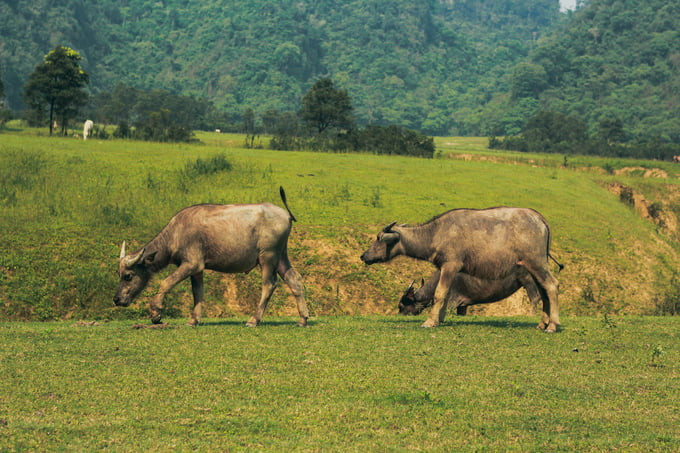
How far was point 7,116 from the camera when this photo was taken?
9269cm

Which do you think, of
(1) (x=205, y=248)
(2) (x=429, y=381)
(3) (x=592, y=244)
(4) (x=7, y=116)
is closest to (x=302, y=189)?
(3) (x=592, y=244)

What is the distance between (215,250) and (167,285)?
127 cm

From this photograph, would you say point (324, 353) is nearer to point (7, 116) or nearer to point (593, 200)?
point (593, 200)

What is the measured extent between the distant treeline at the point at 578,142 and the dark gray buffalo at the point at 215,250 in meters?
102

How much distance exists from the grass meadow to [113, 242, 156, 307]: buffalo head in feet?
2.35

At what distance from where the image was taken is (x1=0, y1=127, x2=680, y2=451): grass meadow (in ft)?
28.5

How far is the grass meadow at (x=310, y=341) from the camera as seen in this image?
869cm

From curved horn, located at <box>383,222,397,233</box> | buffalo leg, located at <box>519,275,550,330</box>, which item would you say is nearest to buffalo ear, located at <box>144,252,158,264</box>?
curved horn, located at <box>383,222,397,233</box>

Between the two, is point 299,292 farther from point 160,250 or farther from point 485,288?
point 485,288

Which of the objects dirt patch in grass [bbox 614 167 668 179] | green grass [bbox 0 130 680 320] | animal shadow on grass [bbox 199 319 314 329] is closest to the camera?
animal shadow on grass [bbox 199 319 314 329]

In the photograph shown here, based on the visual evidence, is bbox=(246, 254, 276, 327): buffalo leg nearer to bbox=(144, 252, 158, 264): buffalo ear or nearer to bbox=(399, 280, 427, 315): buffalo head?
bbox=(144, 252, 158, 264): buffalo ear

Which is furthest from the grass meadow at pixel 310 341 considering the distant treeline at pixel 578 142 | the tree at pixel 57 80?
the distant treeline at pixel 578 142

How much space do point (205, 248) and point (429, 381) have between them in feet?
23.3

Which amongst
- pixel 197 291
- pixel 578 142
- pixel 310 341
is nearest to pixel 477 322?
pixel 310 341
